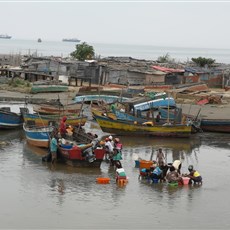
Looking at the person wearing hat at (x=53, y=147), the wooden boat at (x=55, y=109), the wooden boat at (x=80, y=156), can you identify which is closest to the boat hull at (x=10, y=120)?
the wooden boat at (x=55, y=109)

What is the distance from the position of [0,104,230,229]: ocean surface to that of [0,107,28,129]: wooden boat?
5269mm

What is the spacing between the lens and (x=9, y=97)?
49.9 m

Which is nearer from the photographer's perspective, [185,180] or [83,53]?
Answer: [185,180]

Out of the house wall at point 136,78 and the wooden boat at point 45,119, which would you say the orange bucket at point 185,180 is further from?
the house wall at point 136,78

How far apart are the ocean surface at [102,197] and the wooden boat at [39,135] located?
41 cm

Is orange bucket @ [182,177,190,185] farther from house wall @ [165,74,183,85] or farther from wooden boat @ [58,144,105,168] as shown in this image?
house wall @ [165,74,183,85]

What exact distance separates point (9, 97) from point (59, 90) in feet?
17.0

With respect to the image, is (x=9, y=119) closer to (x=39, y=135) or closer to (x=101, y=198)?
(x=39, y=135)

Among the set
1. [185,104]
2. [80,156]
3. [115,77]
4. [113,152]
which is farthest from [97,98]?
[80,156]

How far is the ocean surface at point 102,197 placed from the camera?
1802 centimetres

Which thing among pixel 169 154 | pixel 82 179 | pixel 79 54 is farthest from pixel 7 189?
pixel 79 54

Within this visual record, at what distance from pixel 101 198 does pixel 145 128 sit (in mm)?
13409

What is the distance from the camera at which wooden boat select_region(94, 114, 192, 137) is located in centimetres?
3353

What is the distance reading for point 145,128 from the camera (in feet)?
110
